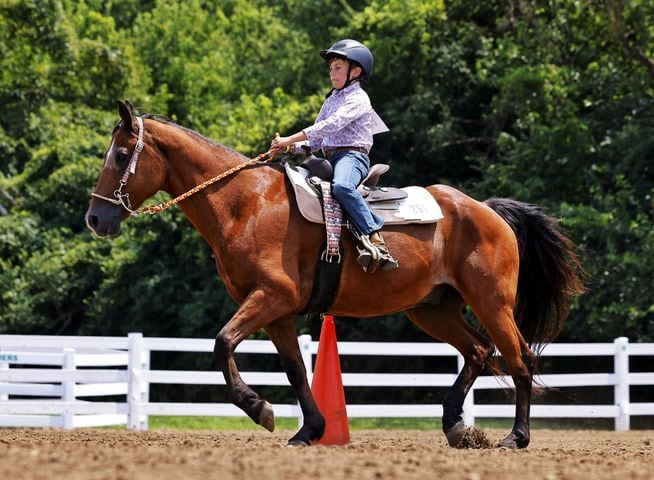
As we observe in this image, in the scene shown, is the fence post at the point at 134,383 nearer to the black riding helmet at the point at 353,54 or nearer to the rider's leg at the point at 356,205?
the rider's leg at the point at 356,205

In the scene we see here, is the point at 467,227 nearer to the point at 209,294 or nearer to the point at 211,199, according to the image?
the point at 211,199

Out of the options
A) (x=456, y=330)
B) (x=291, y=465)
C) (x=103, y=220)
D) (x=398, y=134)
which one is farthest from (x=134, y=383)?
(x=398, y=134)

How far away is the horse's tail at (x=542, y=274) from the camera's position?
983 centimetres

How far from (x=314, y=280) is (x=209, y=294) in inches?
565

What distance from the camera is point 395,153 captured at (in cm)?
2288

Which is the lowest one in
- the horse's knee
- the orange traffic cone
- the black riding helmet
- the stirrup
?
the orange traffic cone

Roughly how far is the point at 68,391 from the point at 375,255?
6.87 meters

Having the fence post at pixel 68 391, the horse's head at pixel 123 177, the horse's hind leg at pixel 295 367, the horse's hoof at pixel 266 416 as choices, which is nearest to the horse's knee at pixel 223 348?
the horse's hoof at pixel 266 416

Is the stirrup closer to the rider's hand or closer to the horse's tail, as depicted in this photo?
the rider's hand

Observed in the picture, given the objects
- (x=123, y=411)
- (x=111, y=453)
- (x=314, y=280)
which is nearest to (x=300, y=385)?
→ (x=314, y=280)

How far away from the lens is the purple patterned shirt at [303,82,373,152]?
838 cm

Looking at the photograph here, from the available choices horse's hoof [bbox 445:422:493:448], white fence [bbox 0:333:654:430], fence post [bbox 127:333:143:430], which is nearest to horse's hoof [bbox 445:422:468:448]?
horse's hoof [bbox 445:422:493:448]

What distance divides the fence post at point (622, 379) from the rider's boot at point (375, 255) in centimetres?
722

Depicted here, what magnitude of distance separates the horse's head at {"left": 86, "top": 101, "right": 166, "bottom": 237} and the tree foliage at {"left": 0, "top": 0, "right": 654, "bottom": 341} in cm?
1068
